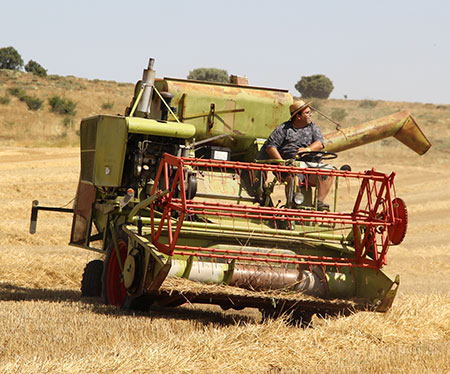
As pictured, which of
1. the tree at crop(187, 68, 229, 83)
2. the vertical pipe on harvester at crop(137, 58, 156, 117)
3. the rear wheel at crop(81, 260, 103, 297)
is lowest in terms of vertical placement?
the rear wheel at crop(81, 260, 103, 297)

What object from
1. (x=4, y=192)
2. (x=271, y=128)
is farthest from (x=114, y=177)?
(x=4, y=192)

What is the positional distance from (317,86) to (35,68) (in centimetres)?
2425

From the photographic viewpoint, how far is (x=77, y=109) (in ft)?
157

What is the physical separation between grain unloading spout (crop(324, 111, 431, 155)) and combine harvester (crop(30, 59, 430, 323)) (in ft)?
0.07

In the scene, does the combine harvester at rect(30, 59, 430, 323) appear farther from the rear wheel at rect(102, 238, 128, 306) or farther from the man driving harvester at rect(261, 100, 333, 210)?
the man driving harvester at rect(261, 100, 333, 210)

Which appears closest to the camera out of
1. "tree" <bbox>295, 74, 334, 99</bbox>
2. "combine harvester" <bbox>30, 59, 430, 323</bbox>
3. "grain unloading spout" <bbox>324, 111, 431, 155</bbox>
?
"combine harvester" <bbox>30, 59, 430, 323</bbox>

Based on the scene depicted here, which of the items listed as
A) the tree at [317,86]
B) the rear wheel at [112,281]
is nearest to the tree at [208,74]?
the tree at [317,86]

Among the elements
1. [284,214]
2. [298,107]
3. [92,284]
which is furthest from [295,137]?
[92,284]

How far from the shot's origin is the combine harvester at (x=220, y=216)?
274 inches

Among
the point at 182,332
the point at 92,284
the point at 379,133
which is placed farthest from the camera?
the point at 379,133

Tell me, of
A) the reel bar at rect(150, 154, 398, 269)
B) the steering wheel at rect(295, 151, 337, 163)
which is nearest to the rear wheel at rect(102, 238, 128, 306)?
the reel bar at rect(150, 154, 398, 269)

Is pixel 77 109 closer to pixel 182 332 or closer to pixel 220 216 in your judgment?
pixel 220 216

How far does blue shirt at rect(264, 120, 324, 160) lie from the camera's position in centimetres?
888

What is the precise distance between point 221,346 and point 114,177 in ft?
10.2
